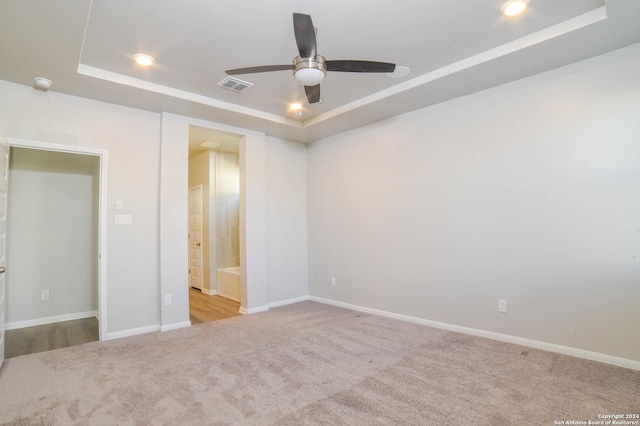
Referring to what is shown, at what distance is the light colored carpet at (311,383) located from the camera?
6.73 feet

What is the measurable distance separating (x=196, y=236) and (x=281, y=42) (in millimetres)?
4678

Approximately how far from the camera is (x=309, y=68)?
2.14 metres

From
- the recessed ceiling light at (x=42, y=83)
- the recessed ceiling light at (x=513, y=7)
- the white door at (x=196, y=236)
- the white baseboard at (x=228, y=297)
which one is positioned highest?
the recessed ceiling light at (x=513, y=7)

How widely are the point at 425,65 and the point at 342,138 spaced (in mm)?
1927

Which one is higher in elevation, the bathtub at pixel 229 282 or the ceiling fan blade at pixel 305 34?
the ceiling fan blade at pixel 305 34

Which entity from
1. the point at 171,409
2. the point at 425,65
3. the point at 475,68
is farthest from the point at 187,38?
the point at 171,409

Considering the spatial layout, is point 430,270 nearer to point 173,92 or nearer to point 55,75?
point 173,92

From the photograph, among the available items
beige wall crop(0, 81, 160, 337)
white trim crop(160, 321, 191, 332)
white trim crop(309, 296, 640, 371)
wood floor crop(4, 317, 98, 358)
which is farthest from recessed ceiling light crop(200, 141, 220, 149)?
white trim crop(309, 296, 640, 371)

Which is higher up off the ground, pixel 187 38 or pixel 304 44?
pixel 187 38

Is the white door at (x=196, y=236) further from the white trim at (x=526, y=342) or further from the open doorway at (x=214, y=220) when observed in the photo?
the white trim at (x=526, y=342)

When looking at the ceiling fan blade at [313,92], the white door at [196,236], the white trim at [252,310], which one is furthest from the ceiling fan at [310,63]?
the white door at [196,236]

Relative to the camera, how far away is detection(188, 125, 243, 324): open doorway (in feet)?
18.9

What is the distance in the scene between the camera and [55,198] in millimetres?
4355

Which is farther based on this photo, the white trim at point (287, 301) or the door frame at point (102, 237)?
the white trim at point (287, 301)
